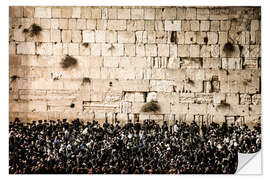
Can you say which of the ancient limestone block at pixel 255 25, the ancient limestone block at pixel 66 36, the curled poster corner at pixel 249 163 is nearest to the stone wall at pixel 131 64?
the ancient limestone block at pixel 66 36

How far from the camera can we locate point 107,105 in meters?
5.18

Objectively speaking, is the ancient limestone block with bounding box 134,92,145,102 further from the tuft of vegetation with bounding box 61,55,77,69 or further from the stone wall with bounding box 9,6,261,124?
the tuft of vegetation with bounding box 61,55,77,69

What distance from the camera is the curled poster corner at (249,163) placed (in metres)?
4.85

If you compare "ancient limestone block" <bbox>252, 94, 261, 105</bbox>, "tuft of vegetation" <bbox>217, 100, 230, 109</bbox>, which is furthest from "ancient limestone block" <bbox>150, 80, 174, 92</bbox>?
"ancient limestone block" <bbox>252, 94, 261, 105</bbox>

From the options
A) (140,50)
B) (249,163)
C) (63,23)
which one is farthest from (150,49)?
(249,163)

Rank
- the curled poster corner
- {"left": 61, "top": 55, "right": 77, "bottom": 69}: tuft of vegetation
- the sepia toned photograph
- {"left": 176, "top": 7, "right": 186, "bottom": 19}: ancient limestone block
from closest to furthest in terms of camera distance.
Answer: the curled poster corner < the sepia toned photograph < {"left": 176, "top": 7, "right": 186, "bottom": 19}: ancient limestone block < {"left": 61, "top": 55, "right": 77, "bottom": 69}: tuft of vegetation

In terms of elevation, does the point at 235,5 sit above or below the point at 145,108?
above

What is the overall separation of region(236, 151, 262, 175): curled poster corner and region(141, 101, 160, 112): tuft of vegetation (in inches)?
65.4

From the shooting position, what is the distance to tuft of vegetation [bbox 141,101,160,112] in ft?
17.1

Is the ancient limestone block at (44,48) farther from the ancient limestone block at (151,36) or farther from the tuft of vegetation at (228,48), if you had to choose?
the tuft of vegetation at (228,48)

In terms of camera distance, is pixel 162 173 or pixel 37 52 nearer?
pixel 162 173

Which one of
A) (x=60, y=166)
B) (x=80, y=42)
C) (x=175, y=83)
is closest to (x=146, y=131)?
(x=175, y=83)

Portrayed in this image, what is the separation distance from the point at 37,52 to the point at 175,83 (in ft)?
8.65

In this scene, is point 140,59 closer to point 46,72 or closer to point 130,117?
point 130,117
